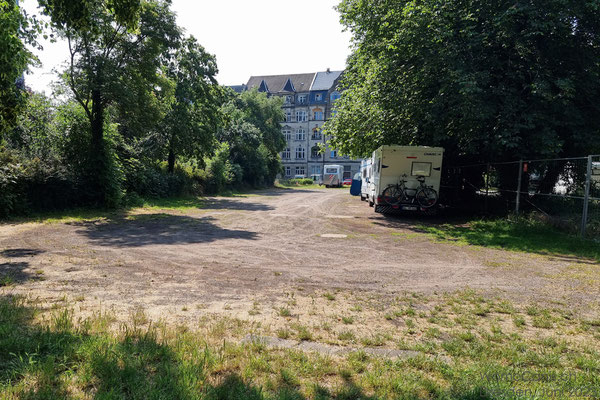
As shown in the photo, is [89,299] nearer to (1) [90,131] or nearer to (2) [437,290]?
(2) [437,290]

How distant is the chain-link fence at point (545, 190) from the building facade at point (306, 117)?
195 ft

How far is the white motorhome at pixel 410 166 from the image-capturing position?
16.7 m

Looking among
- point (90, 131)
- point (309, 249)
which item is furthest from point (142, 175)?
point (309, 249)

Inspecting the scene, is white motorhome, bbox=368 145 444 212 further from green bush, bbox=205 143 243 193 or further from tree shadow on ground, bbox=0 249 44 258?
green bush, bbox=205 143 243 193

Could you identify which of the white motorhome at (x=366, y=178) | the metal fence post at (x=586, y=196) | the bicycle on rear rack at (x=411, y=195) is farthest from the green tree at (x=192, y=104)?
the metal fence post at (x=586, y=196)

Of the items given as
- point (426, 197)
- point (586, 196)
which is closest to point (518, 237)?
point (586, 196)

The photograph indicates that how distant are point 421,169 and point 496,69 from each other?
504cm

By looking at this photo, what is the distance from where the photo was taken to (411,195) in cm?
1745

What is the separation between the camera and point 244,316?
15.3 ft

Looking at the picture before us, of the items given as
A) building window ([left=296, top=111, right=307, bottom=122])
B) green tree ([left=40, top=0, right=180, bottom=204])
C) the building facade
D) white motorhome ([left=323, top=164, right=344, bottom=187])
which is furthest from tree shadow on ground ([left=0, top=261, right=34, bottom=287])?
building window ([left=296, top=111, right=307, bottom=122])

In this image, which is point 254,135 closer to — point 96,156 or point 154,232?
point 96,156

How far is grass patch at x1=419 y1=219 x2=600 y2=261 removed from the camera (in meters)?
10.0

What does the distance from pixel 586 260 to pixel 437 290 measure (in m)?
5.48

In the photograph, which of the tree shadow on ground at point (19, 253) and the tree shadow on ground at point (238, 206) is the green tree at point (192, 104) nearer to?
the tree shadow on ground at point (238, 206)
